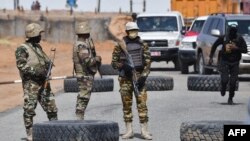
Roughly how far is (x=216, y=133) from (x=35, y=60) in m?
3.26

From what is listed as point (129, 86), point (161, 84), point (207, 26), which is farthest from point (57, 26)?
point (129, 86)

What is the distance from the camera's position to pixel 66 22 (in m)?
58.6

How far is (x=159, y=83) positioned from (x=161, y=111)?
16.3ft

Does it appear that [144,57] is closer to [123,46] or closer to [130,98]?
[123,46]

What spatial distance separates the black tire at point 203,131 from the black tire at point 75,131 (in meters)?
0.89

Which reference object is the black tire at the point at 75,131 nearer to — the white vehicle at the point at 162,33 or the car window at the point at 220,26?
the car window at the point at 220,26

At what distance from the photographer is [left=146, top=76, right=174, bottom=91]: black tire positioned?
23531mm

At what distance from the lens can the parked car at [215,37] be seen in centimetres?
2625

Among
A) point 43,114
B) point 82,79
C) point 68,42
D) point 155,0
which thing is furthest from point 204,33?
point 155,0

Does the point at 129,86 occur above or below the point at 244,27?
above

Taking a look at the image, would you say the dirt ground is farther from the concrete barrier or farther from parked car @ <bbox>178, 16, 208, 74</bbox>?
parked car @ <bbox>178, 16, 208, 74</bbox>

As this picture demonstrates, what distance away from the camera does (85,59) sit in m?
14.5

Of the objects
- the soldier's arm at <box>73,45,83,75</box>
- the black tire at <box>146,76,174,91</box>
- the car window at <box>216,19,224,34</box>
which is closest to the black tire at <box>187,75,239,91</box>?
the black tire at <box>146,76,174,91</box>

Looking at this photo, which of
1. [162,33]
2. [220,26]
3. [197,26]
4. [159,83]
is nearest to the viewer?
[159,83]
